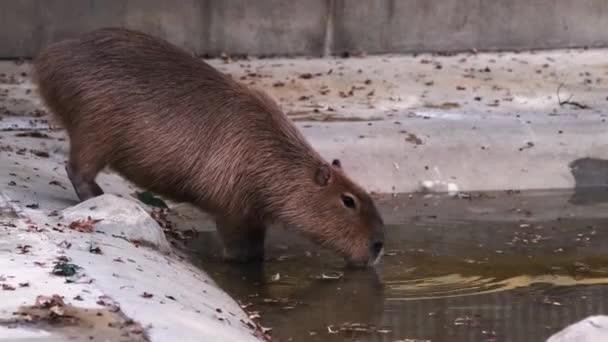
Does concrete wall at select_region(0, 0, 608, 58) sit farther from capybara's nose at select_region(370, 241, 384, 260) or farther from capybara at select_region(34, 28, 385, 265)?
capybara's nose at select_region(370, 241, 384, 260)

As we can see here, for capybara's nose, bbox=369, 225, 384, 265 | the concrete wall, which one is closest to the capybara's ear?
capybara's nose, bbox=369, 225, 384, 265

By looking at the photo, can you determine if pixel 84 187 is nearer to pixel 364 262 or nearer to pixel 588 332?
A: pixel 364 262

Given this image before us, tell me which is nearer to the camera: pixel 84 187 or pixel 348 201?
pixel 348 201

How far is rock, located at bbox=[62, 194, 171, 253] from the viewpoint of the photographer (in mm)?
5934

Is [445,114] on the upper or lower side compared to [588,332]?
upper

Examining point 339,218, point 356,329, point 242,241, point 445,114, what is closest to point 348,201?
point 339,218

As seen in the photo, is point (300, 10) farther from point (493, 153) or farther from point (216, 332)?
point (216, 332)

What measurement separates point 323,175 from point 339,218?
A: 0.25 meters

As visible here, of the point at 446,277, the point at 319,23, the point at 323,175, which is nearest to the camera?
the point at 446,277

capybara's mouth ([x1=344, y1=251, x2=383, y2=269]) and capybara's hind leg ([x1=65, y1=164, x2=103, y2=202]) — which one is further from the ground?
capybara's hind leg ([x1=65, y1=164, x2=103, y2=202])

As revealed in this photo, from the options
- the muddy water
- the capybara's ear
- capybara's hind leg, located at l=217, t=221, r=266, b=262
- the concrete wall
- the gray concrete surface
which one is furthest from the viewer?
the concrete wall

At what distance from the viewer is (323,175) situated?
21.8ft

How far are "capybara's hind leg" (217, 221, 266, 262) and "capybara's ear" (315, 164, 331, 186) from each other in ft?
1.43

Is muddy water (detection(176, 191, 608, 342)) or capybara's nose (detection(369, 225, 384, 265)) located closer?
muddy water (detection(176, 191, 608, 342))
